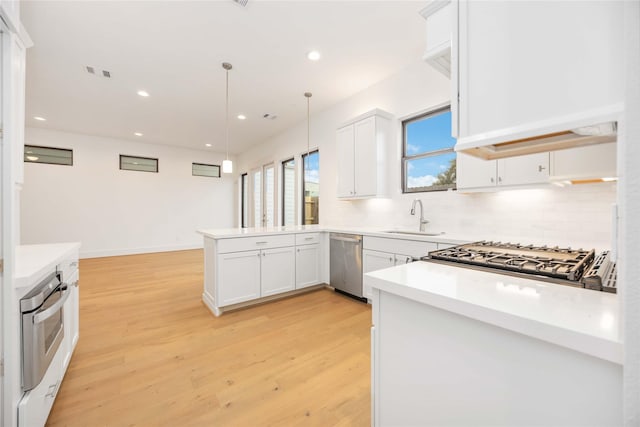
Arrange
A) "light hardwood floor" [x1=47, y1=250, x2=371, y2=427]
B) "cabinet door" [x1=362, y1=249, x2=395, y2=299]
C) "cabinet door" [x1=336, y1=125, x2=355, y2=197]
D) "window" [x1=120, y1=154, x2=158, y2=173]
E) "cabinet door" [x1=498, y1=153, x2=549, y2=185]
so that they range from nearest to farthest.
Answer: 1. "light hardwood floor" [x1=47, y1=250, x2=371, y2=427]
2. "cabinet door" [x1=498, y1=153, x2=549, y2=185]
3. "cabinet door" [x1=362, y1=249, x2=395, y2=299]
4. "cabinet door" [x1=336, y1=125, x2=355, y2=197]
5. "window" [x1=120, y1=154, x2=158, y2=173]

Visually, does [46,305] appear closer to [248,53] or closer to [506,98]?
[506,98]

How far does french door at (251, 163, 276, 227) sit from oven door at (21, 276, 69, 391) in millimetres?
4984

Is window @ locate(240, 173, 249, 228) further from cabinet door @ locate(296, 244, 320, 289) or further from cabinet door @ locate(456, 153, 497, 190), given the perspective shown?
cabinet door @ locate(456, 153, 497, 190)

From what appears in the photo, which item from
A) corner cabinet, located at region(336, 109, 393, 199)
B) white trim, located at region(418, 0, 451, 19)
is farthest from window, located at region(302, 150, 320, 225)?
white trim, located at region(418, 0, 451, 19)

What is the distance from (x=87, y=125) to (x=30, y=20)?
12.4 feet

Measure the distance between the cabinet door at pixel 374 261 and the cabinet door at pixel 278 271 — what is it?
3.12 ft

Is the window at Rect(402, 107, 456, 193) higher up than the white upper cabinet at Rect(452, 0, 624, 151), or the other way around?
the window at Rect(402, 107, 456, 193)

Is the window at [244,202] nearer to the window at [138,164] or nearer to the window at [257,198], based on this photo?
the window at [257,198]

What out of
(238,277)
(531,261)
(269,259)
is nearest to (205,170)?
(269,259)

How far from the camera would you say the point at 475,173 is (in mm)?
2451

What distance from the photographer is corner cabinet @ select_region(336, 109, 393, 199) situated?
11.5 ft

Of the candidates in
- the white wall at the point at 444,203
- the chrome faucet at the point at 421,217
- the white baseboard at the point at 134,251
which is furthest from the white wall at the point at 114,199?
the chrome faucet at the point at 421,217

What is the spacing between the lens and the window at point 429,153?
3.11 meters

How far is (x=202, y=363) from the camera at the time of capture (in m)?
2.00
